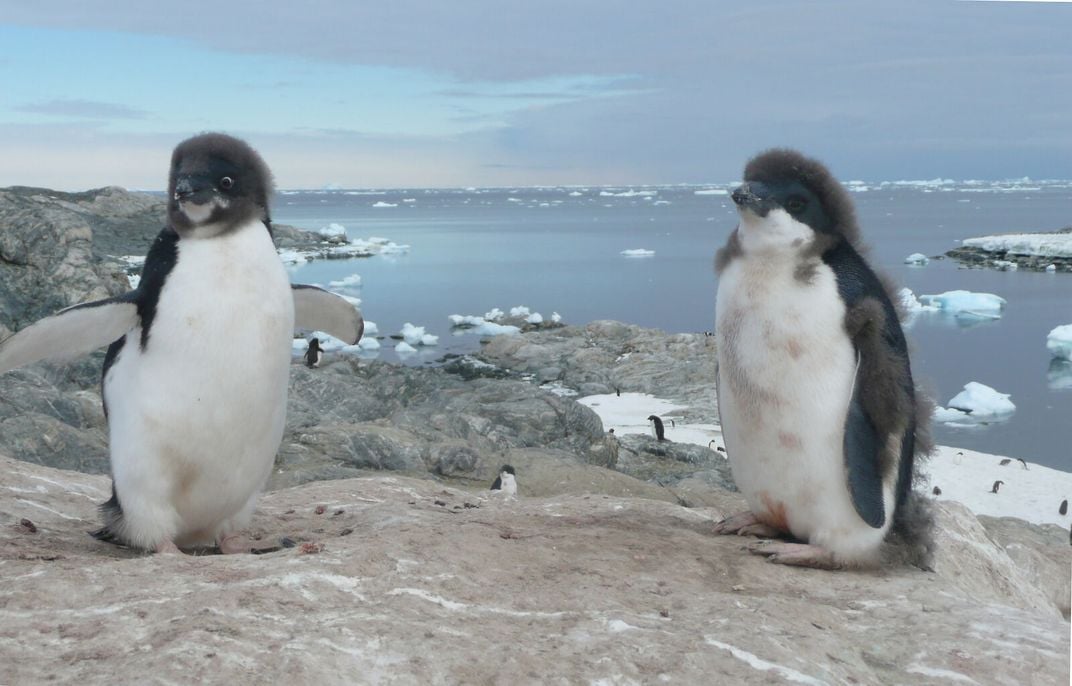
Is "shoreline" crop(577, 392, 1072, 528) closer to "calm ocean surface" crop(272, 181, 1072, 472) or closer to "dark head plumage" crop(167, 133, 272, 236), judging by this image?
"calm ocean surface" crop(272, 181, 1072, 472)

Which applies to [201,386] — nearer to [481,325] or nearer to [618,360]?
[618,360]

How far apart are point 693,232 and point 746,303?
50269 mm

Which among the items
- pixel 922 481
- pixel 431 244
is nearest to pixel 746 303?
pixel 922 481

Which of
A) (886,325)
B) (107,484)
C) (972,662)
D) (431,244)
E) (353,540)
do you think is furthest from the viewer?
(431,244)

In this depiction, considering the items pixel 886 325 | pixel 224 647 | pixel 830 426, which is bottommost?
pixel 224 647

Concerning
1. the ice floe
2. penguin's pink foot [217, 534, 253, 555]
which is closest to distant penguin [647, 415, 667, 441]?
the ice floe

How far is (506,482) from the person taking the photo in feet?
22.7

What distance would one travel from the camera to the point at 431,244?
167ft

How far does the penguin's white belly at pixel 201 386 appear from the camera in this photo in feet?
10.6

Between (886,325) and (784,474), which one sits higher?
(886,325)

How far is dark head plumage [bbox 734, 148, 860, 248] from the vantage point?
3.33 metres

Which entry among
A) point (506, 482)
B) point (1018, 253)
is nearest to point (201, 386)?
point (506, 482)

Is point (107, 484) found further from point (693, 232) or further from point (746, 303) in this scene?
point (693, 232)

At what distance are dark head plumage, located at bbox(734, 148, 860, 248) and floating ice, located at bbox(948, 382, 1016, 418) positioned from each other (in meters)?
11.8
